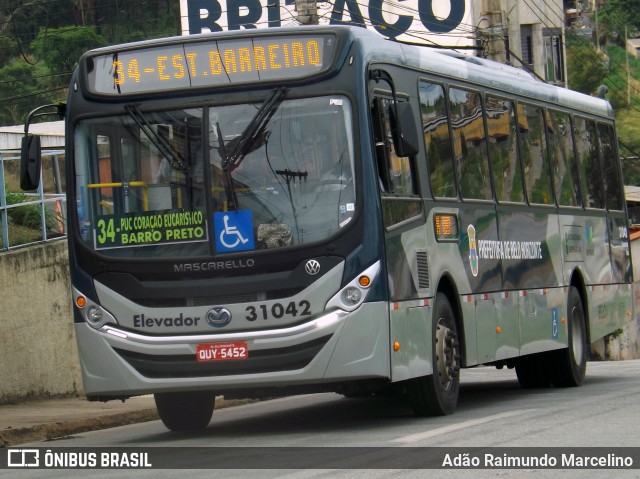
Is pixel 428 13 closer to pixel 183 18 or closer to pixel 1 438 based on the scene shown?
pixel 183 18

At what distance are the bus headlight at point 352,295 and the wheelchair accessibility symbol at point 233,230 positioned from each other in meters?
0.78

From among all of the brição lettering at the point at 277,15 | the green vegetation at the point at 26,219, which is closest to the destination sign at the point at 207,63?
the green vegetation at the point at 26,219

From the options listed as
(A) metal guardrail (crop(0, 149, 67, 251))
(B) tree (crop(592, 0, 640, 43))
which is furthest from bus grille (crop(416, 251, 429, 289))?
(B) tree (crop(592, 0, 640, 43))

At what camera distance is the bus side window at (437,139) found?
41.2ft

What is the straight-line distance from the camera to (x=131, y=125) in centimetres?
1135

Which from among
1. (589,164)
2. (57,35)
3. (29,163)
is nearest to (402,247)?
(29,163)

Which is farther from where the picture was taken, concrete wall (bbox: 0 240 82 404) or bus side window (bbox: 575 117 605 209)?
bus side window (bbox: 575 117 605 209)

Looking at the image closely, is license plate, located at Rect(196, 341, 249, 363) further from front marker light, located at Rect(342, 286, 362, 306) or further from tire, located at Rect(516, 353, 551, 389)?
tire, located at Rect(516, 353, 551, 389)

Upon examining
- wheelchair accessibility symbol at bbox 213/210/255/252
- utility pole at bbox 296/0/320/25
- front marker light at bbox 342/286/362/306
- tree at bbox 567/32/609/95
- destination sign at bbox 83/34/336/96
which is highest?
destination sign at bbox 83/34/336/96

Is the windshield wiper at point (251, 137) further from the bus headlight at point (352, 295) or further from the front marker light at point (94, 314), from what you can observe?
the front marker light at point (94, 314)

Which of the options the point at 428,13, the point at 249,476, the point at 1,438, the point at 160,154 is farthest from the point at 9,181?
the point at 428,13

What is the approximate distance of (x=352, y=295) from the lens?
10805 mm

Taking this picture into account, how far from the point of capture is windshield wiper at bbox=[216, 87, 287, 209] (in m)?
11.0

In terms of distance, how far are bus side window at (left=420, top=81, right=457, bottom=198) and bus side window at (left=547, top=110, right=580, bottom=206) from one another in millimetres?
3703
